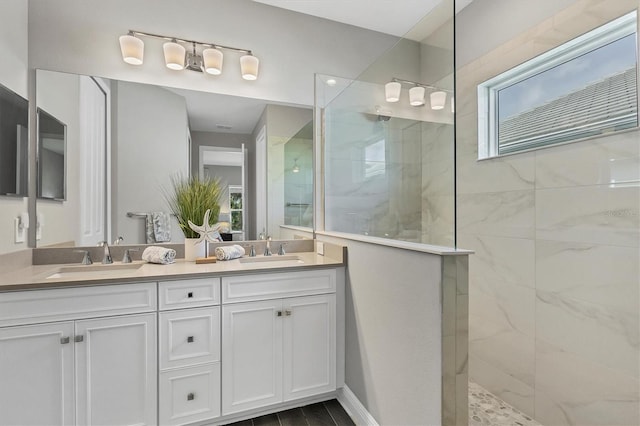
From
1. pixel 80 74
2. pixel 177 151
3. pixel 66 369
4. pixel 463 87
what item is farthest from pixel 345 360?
pixel 80 74

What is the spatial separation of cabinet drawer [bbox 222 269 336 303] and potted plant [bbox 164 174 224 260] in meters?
0.47

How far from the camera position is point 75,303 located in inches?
58.1

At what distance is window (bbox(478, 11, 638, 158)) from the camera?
1484mm

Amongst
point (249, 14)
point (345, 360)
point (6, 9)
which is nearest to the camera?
point (6, 9)

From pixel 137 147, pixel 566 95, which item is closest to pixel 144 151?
pixel 137 147

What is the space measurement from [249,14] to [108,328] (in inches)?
87.3

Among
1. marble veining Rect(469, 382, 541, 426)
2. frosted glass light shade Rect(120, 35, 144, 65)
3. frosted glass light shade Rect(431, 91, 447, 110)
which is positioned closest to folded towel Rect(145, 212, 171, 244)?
frosted glass light shade Rect(120, 35, 144, 65)

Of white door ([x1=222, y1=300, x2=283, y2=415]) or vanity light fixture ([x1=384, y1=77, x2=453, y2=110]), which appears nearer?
vanity light fixture ([x1=384, y1=77, x2=453, y2=110])

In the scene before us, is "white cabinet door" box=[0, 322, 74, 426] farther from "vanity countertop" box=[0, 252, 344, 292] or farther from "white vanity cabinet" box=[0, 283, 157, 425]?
"vanity countertop" box=[0, 252, 344, 292]

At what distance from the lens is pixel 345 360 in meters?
2.00

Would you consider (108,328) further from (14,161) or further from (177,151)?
(177,151)

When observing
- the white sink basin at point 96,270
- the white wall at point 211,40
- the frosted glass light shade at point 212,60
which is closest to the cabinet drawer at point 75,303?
the white sink basin at point 96,270

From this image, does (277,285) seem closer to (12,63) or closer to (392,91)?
(392,91)

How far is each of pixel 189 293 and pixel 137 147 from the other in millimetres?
1090
